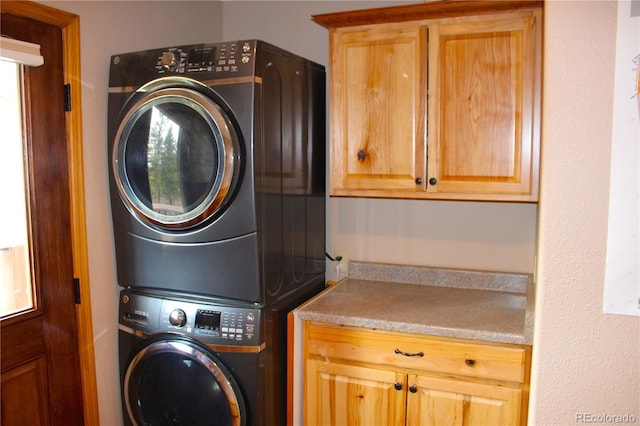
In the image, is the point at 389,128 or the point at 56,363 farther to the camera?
the point at 389,128

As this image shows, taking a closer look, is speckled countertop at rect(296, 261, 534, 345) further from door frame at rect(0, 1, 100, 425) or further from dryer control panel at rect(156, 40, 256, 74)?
dryer control panel at rect(156, 40, 256, 74)

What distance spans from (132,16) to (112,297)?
47.8 inches

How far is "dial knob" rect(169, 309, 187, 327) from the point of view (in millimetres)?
1919

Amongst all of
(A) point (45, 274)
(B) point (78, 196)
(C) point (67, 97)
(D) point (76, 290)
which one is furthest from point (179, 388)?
(C) point (67, 97)

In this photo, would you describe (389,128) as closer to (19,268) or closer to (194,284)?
(194,284)

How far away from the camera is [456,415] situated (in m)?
1.81

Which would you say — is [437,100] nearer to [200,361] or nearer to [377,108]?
[377,108]

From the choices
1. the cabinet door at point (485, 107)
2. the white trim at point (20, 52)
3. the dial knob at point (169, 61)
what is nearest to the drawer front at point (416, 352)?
the cabinet door at point (485, 107)

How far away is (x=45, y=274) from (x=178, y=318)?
51 cm

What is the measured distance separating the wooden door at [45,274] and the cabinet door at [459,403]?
1337 mm

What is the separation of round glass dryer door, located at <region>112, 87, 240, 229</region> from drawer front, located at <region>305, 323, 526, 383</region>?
0.67 m

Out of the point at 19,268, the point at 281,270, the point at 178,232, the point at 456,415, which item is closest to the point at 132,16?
the point at 178,232

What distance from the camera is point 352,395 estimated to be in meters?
1.95

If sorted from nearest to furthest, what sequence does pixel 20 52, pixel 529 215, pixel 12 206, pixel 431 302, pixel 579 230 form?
pixel 579 230 → pixel 20 52 → pixel 12 206 → pixel 431 302 → pixel 529 215
